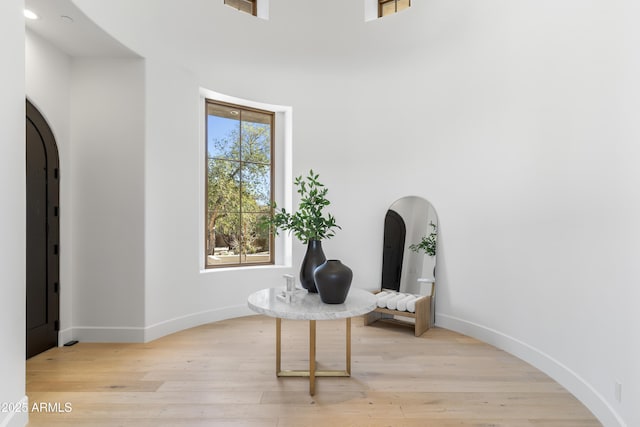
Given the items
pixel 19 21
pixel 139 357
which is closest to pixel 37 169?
pixel 19 21

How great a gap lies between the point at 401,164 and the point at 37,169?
3.46 metres

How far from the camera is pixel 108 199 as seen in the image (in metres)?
3.29

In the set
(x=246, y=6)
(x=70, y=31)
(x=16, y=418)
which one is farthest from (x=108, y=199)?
(x=246, y=6)

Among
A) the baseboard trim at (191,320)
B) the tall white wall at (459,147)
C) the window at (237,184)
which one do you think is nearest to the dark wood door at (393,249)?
the tall white wall at (459,147)

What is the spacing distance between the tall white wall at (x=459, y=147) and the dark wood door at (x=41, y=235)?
28cm

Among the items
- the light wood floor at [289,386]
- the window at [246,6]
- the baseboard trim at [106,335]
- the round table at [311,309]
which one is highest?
the window at [246,6]

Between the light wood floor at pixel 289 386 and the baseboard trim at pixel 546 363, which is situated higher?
the baseboard trim at pixel 546 363

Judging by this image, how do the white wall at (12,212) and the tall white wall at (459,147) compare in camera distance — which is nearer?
the white wall at (12,212)

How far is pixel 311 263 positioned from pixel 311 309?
0.49m

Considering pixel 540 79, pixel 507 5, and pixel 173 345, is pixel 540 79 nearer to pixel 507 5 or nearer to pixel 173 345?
pixel 507 5

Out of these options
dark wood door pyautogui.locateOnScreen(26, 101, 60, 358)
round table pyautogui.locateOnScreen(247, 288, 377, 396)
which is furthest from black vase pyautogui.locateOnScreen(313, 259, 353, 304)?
dark wood door pyautogui.locateOnScreen(26, 101, 60, 358)

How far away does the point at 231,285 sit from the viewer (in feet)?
13.3

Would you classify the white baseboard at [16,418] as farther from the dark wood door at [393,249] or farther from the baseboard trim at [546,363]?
the dark wood door at [393,249]

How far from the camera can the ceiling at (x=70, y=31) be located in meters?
2.47
